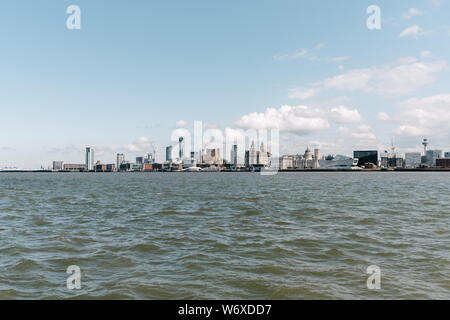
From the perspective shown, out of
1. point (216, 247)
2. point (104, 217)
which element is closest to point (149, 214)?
point (104, 217)

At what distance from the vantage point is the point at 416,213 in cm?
3462

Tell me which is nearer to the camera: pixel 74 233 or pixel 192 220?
pixel 74 233

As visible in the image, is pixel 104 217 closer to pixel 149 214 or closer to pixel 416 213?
pixel 149 214

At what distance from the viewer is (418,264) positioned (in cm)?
1580

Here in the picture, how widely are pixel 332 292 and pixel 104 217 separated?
2628 cm

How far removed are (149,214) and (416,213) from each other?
28.0m
